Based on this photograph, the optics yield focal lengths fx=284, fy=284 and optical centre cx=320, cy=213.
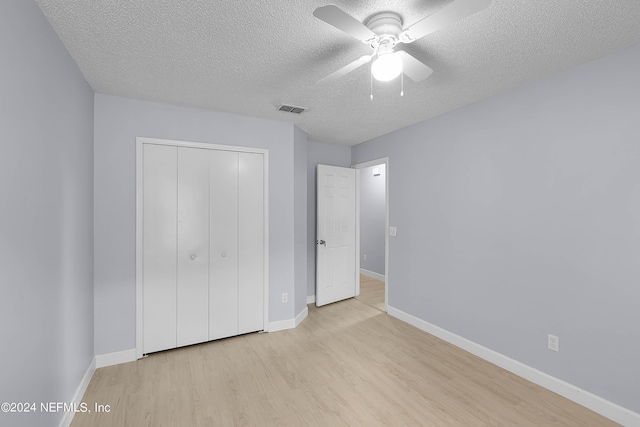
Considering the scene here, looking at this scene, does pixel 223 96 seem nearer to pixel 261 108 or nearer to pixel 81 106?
pixel 261 108

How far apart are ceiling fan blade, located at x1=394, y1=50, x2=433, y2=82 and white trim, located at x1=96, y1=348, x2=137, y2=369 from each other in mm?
3244

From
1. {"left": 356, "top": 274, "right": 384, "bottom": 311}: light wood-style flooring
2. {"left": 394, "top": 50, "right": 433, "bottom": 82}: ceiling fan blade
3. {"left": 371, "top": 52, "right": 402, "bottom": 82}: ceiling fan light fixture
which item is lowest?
{"left": 356, "top": 274, "right": 384, "bottom": 311}: light wood-style flooring

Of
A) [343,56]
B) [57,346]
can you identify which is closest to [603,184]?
[343,56]

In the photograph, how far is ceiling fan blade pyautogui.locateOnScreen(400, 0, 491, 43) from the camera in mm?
1160

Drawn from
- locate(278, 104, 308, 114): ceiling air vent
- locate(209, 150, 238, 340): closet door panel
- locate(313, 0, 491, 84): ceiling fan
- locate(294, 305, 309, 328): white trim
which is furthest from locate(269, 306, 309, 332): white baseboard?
locate(313, 0, 491, 84): ceiling fan

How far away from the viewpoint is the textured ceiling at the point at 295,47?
1503mm

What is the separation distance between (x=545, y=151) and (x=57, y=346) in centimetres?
365

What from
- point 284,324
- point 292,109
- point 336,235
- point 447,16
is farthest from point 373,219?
point 447,16

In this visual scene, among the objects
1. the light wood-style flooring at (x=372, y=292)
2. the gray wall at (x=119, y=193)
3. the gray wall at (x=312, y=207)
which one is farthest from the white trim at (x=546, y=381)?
→ the gray wall at (x=119, y=193)

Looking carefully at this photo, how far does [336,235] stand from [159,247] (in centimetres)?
237

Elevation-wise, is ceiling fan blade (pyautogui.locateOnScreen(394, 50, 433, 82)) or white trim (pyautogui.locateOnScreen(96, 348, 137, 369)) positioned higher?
ceiling fan blade (pyautogui.locateOnScreen(394, 50, 433, 82))

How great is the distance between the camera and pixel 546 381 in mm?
2229

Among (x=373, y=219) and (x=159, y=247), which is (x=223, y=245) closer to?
(x=159, y=247)

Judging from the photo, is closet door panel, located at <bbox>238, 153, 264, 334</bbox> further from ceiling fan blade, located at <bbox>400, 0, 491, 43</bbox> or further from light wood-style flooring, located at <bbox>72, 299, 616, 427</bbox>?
ceiling fan blade, located at <bbox>400, 0, 491, 43</bbox>
